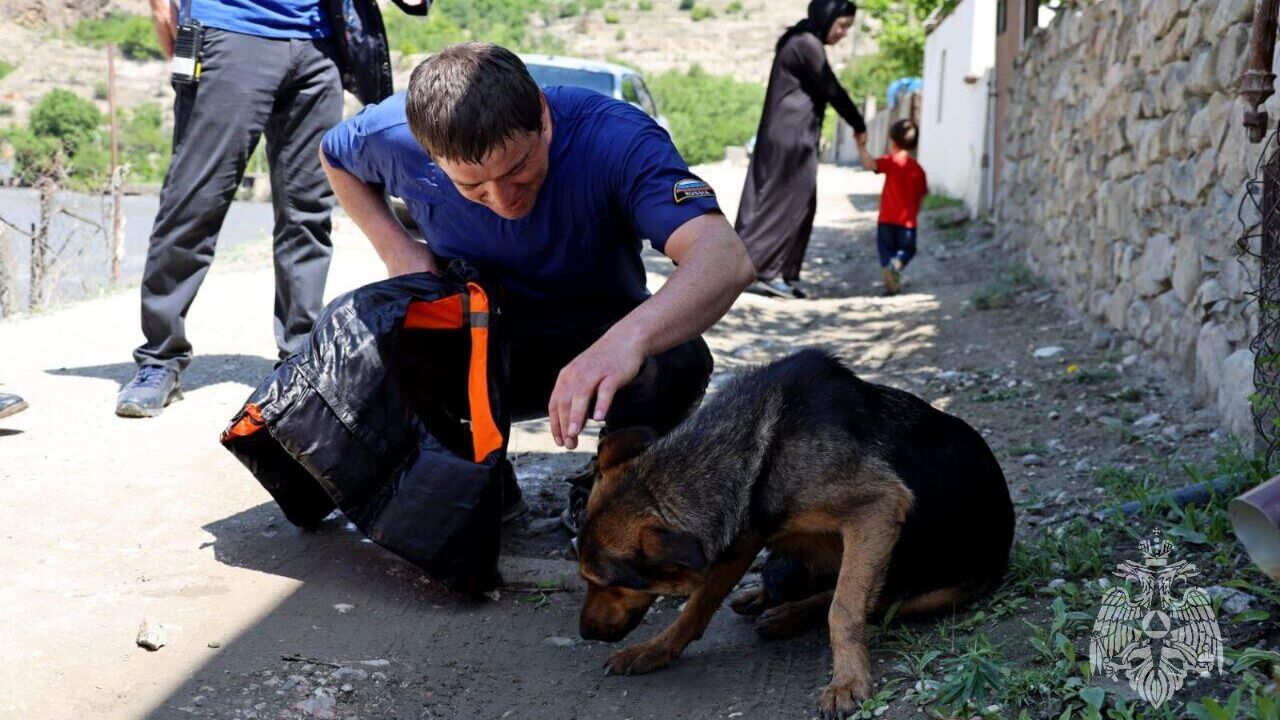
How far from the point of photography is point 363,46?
16.4 ft

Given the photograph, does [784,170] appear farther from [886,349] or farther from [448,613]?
[448,613]

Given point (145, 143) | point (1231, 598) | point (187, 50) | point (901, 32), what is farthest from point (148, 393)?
point (145, 143)

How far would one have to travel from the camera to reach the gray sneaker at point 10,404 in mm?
4504

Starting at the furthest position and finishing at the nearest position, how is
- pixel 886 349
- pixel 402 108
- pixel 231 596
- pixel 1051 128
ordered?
pixel 1051 128 → pixel 886 349 → pixel 402 108 → pixel 231 596

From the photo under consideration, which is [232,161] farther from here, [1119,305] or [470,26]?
[470,26]

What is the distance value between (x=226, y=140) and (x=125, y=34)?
161ft

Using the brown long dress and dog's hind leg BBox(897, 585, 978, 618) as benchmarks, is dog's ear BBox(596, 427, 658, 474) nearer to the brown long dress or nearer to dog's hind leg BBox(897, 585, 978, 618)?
dog's hind leg BBox(897, 585, 978, 618)

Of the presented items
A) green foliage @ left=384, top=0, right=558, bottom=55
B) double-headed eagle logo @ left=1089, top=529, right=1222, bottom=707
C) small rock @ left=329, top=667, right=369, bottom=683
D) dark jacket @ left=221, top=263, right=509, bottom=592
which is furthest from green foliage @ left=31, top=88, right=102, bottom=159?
double-headed eagle logo @ left=1089, top=529, right=1222, bottom=707

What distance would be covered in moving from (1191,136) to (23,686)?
4.68 m

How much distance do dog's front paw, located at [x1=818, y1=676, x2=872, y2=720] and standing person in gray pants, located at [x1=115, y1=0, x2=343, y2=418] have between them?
326cm

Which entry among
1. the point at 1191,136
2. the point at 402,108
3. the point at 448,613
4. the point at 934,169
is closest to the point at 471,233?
the point at 402,108

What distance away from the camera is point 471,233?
3422mm

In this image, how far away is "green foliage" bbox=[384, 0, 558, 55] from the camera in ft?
171

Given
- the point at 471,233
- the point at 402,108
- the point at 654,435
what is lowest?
the point at 654,435
